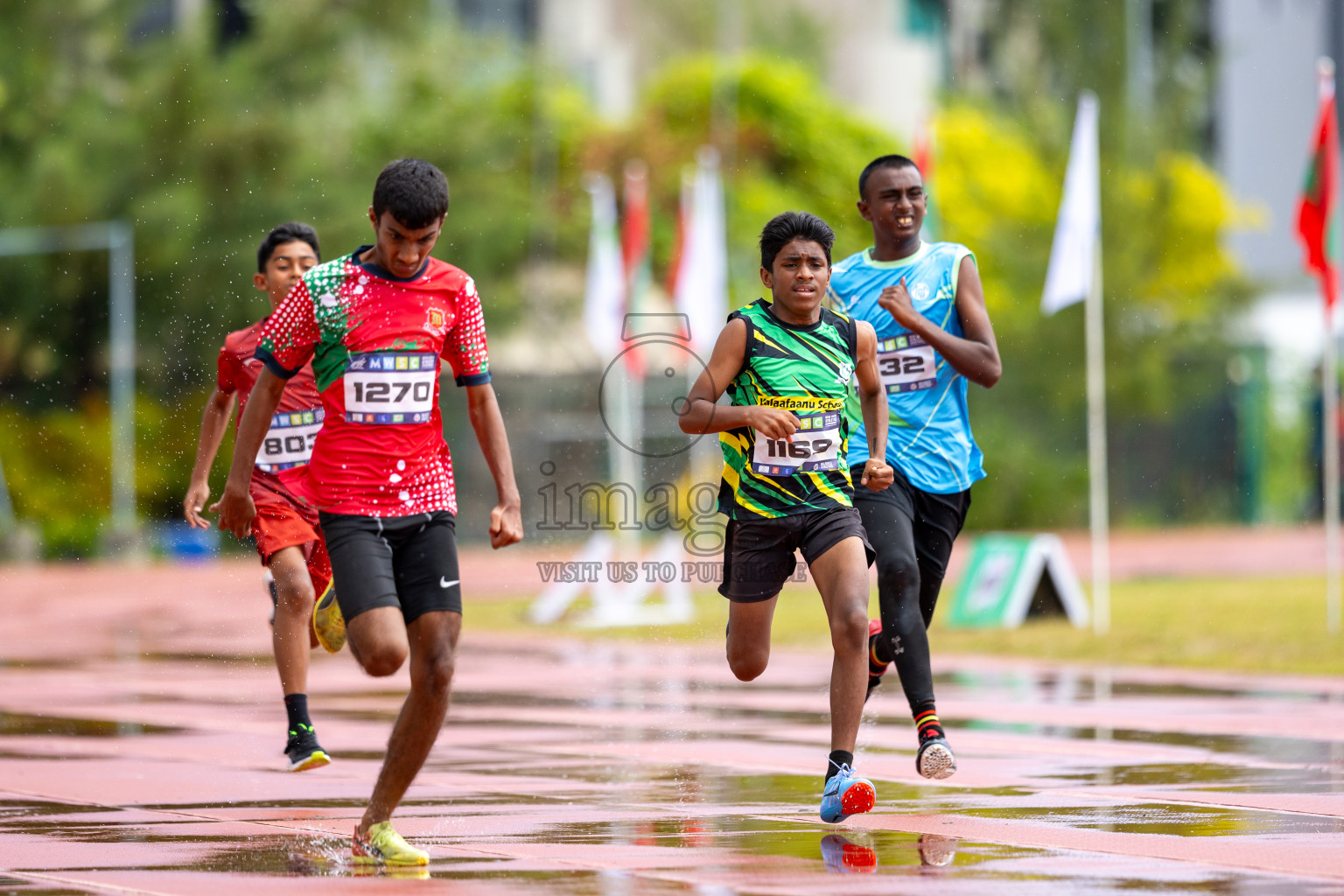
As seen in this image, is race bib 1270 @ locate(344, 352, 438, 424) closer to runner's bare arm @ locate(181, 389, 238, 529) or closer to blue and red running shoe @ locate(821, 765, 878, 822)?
blue and red running shoe @ locate(821, 765, 878, 822)

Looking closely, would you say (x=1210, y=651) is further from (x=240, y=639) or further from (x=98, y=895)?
(x=98, y=895)

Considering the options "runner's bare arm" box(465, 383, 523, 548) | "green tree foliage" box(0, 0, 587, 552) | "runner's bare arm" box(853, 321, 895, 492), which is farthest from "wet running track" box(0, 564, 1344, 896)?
"green tree foliage" box(0, 0, 587, 552)

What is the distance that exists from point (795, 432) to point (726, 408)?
0.25 meters

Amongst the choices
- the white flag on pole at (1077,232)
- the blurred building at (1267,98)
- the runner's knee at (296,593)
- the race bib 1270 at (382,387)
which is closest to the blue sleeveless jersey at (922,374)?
the race bib 1270 at (382,387)

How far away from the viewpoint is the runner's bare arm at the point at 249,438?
6113 millimetres

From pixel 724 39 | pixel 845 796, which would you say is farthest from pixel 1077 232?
pixel 724 39

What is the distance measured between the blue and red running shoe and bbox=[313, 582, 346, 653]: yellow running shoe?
224cm

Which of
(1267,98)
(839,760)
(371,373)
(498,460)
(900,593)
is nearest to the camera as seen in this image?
(371,373)

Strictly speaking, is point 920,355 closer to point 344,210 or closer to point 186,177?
point 344,210

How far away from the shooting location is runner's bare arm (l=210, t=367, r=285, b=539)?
20.1 feet

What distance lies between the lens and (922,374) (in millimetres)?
7617

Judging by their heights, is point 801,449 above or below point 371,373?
below

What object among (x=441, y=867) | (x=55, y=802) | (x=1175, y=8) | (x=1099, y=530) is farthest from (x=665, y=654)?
(x=1175, y=8)

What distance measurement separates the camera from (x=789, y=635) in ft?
57.0
